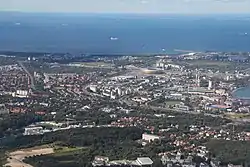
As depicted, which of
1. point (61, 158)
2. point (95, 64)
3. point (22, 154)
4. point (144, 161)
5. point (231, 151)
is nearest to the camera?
point (144, 161)

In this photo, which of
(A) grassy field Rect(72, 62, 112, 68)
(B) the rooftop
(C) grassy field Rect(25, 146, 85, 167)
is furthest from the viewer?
(A) grassy field Rect(72, 62, 112, 68)

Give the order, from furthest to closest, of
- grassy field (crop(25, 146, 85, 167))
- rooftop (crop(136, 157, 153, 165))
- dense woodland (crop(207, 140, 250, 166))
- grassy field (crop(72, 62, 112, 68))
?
1. grassy field (crop(72, 62, 112, 68))
2. dense woodland (crop(207, 140, 250, 166))
3. rooftop (crop(136, 157, 153, 165))
4. grassy field (crop(25, 146, 85, 167))

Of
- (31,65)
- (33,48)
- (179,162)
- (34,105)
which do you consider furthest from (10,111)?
(33,48)

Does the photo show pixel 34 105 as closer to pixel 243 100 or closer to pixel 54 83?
pixel 54 83

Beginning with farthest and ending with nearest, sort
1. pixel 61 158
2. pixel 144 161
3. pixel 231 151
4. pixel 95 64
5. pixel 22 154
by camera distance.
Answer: pixel 95 64, pixel 231 151, pixel 22 154, pixel 61 158, pixel 144 161

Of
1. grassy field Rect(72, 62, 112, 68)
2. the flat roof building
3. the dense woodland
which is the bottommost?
grassy field Rect(72, 62, 112, 68)

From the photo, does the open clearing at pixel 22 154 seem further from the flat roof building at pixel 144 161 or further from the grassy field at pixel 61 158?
the flat roof building at pixel 144 161

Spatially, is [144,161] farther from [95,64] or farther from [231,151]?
[95,64]

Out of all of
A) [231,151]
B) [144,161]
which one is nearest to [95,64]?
[231,151]

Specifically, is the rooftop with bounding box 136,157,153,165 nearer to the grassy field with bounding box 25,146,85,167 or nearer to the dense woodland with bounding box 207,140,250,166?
the grassy field with bounding box 25,146,85,167

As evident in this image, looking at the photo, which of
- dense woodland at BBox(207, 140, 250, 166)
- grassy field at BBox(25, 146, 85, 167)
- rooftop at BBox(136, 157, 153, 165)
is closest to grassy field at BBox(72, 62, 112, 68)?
dense woodland at BBox(207, 140, 250, 166)
